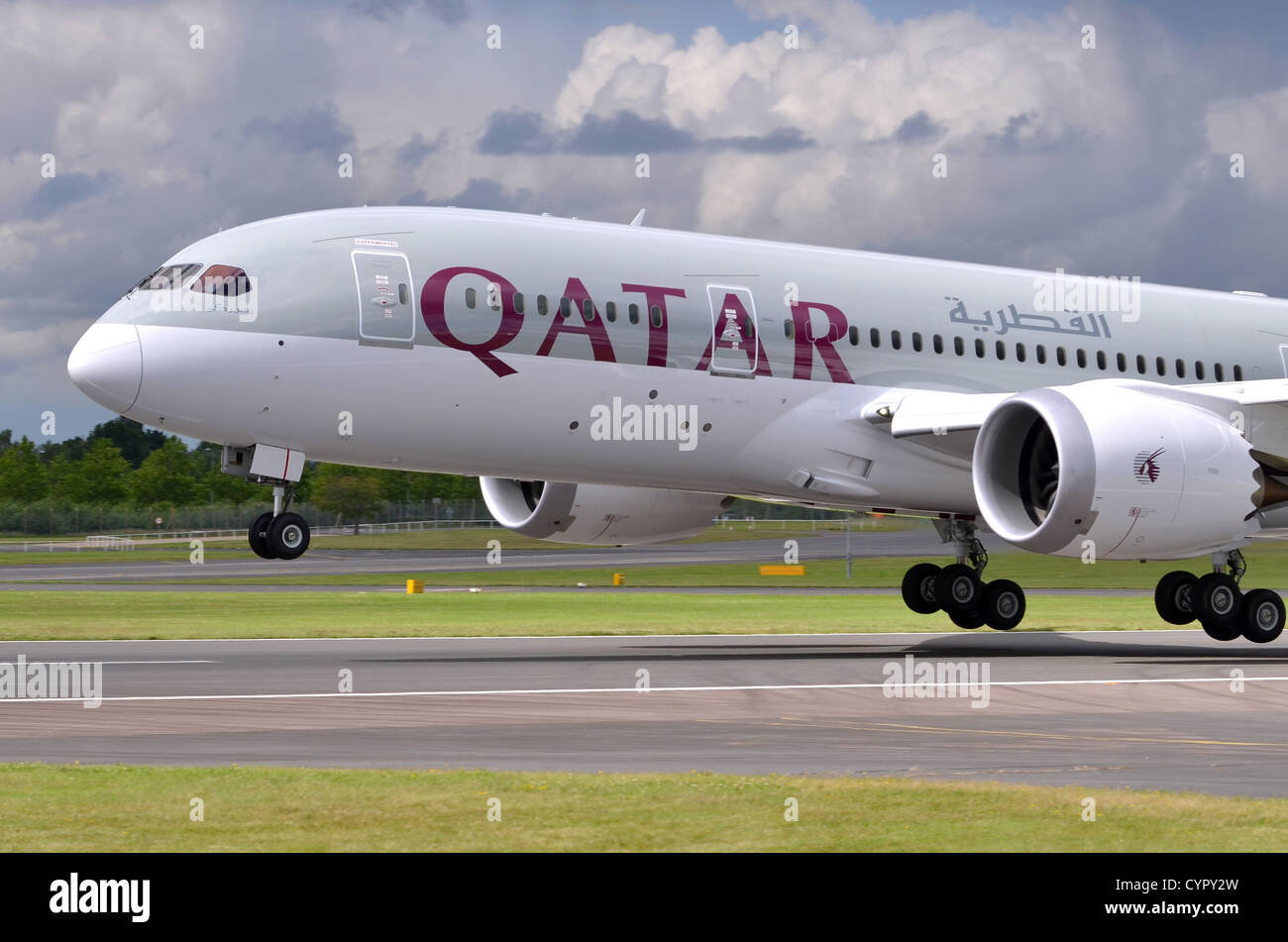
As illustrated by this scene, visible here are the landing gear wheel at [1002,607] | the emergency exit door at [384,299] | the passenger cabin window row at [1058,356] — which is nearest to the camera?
the emergency exit door at [384,299]

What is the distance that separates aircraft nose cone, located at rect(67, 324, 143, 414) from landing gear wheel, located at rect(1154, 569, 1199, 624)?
624 inches

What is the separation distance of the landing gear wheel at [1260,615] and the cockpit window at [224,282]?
51.9ft

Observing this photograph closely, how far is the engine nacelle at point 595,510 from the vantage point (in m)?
28.6

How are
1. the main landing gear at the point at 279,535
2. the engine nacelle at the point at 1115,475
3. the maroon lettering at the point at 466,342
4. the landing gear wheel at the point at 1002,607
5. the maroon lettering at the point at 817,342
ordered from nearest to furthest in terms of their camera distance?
the main landing gear at the point at 279,535 → the maroon lettering at the point at 466,342 → the engine nacelle at the point at 1115,475 → the maroon lettering at the point at 817,342 → the landing gear wheel at the point at 1002,607

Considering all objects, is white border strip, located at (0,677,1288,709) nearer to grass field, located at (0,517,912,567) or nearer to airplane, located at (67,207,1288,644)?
airplane, located at (67,207,1288,644)

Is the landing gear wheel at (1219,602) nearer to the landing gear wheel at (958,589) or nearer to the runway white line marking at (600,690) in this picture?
the runway white line marking at (600,690)

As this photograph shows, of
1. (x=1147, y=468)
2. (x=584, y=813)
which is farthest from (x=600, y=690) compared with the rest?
(x=584, y=813)

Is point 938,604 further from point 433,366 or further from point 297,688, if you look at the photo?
point 297,688

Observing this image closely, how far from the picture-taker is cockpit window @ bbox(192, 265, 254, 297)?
826 inches

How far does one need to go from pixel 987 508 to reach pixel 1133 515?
82.3 inches

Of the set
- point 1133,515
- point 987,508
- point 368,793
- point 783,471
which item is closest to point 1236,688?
point 1133,515

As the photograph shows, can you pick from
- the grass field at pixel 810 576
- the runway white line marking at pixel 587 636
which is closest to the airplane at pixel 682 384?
the runway white line marking at pixel 587 636

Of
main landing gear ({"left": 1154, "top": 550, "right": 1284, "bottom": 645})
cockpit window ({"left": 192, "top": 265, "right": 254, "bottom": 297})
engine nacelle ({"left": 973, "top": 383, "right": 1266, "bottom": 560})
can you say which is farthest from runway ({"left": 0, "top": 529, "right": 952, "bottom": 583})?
cockpit window ({"left": 192, "top": 265, "right": 254, "bottom": 297})

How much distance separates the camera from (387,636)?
30.7m
